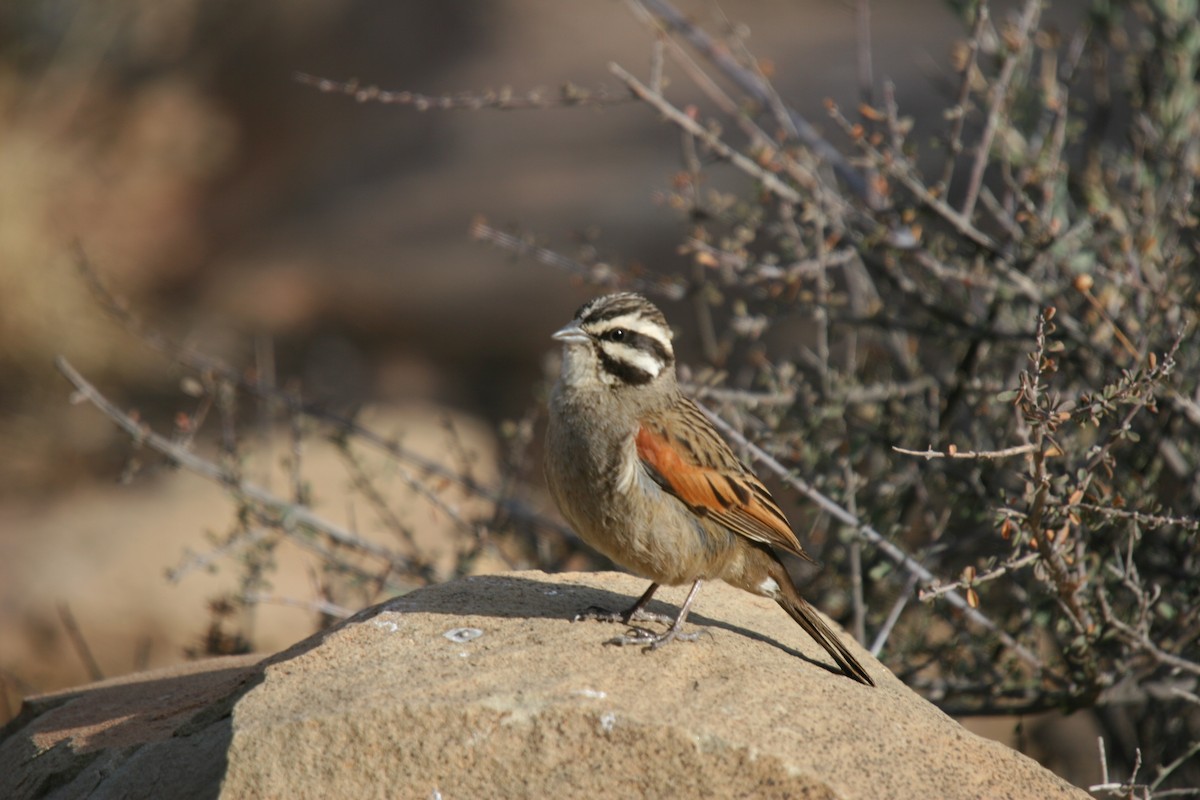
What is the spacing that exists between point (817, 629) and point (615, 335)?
4.50 feet

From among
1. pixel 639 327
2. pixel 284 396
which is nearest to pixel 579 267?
pixel 639 327

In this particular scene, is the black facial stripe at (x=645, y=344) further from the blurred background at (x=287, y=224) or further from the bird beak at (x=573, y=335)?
the blurred background at (x=287, y=224)

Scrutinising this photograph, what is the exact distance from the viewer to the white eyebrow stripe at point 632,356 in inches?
212

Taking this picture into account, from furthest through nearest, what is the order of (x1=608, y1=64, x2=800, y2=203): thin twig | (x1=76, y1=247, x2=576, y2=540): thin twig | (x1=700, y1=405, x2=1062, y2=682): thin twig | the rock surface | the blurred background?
1. the blurred background
2. (x1=76, y1=247, x2=576, y2=540): thin twig
3. (x1=608, y1=64, x2=800, y2=203): thin twig
4. (x1=700, y1=405, x2=1062, y2=682): thin twig
5. the rock surface

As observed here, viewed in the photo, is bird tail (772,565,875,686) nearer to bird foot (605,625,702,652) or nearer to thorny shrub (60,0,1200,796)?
bird foot (605,625,702,652)

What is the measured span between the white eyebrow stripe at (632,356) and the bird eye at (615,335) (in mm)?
18

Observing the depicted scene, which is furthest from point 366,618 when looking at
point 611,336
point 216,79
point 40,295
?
point 216,79

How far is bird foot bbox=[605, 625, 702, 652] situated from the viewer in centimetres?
472

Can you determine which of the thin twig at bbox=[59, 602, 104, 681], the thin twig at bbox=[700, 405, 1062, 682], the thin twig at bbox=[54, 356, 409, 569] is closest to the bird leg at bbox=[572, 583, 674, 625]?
the thin twig at bbox=[700, 405, 1062, 682]

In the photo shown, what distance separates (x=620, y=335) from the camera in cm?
539

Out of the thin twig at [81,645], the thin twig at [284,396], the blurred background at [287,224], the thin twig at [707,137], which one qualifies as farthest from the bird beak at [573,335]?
the blurred background at [287,224]


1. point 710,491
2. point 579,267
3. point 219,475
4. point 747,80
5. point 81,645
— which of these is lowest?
point 81,645

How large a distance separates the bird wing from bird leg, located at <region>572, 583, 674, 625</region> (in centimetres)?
41

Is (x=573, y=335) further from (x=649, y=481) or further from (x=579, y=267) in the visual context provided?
(x=579, y=267)
